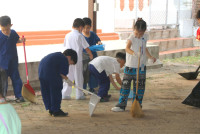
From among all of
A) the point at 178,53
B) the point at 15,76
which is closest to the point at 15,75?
the point at 15,76

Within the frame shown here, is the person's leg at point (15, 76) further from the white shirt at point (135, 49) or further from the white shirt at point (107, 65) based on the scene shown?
the white shirt at point (135, 49)

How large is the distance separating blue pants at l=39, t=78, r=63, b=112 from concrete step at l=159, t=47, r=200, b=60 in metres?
7.67

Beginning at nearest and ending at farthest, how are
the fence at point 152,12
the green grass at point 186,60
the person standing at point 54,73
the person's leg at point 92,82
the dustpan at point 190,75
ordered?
the person standing at point 54,73, the person's leg at point 92,82, the dustpan at point 190,75, the green grass at point 186,60, the fence at point 152,12

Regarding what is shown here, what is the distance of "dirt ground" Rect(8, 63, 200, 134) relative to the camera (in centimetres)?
471

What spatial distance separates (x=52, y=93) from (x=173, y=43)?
9.95 meters

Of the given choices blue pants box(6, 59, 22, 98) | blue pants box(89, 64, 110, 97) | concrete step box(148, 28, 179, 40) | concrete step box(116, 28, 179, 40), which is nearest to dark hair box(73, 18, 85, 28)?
blue pants box(89, 64, 110, 97)

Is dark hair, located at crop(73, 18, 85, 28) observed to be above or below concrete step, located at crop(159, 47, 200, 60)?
above

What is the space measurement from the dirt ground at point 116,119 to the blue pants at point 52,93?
19 cm

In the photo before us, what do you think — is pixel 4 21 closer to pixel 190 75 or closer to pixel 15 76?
pixel 15 76

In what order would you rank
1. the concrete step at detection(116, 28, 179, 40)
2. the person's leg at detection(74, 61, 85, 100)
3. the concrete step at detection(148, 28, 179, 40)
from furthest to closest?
the concrete step at detection(148, 28, 179, 40) < the concrete step at detection(116, 28, 179, 40) < the person's leg at detection(74, 61, 85, 100)

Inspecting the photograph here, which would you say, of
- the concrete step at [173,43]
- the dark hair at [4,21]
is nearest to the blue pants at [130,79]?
the dark hair at [4,21]

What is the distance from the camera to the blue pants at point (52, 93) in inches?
203

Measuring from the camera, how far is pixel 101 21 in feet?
45.0

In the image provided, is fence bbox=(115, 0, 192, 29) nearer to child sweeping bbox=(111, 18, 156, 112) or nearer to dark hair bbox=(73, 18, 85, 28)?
dark hair bbox=(73, 18, 85, 28)
